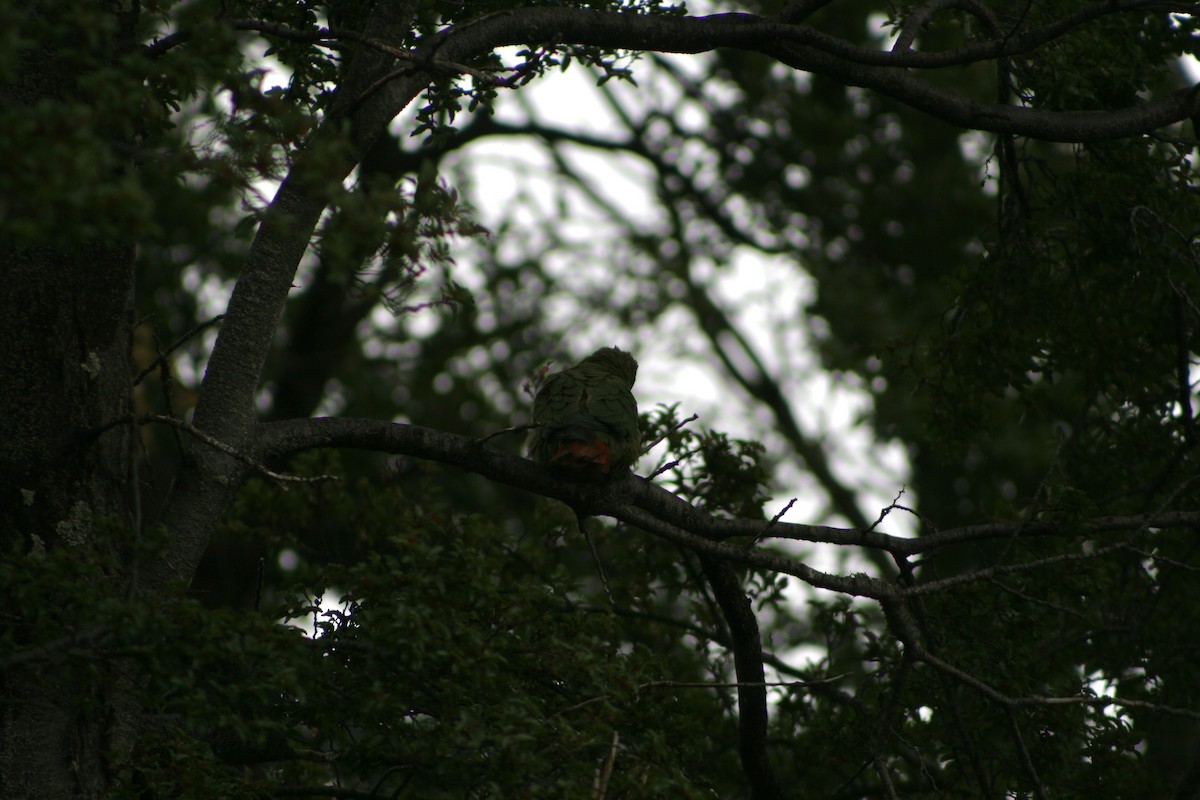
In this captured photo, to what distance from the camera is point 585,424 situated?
4.12 m

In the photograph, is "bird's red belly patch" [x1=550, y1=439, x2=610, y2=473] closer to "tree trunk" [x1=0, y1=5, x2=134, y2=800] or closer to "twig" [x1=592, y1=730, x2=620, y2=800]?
"twig" [x1=592, y1=730, x2=620, y2=800]

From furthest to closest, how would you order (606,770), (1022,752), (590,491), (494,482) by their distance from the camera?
(494,482) → (590,491) → (1022,752) → (606,770)

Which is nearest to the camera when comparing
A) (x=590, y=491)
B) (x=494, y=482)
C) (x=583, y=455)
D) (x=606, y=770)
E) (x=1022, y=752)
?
(x=606, y=770)

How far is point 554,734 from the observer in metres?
3.28

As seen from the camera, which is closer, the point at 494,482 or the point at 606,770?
the point at 606,770

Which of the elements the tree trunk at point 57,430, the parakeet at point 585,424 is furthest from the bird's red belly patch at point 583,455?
the tree trunk at point 57,430

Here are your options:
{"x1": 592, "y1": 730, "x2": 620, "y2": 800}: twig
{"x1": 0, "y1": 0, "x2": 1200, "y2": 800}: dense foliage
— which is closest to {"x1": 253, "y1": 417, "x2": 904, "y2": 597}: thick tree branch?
{"x1": 0, "y1": 0, "x2": 1200, "y2": 800}: dense foliage

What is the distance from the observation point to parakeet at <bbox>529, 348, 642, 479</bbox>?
4086 millimetres

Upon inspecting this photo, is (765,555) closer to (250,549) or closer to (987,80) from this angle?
A: (250,549)

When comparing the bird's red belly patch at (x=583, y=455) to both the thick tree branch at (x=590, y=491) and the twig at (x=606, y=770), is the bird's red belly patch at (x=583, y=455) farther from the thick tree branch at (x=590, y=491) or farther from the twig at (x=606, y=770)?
the twig at (x=606, y=770)

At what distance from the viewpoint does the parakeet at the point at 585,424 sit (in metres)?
4.09

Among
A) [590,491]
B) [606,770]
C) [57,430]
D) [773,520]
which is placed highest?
[57,430]

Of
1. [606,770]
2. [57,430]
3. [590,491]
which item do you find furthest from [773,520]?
[57,430]

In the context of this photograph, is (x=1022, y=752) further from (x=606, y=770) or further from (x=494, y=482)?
(x=494, y=482)
